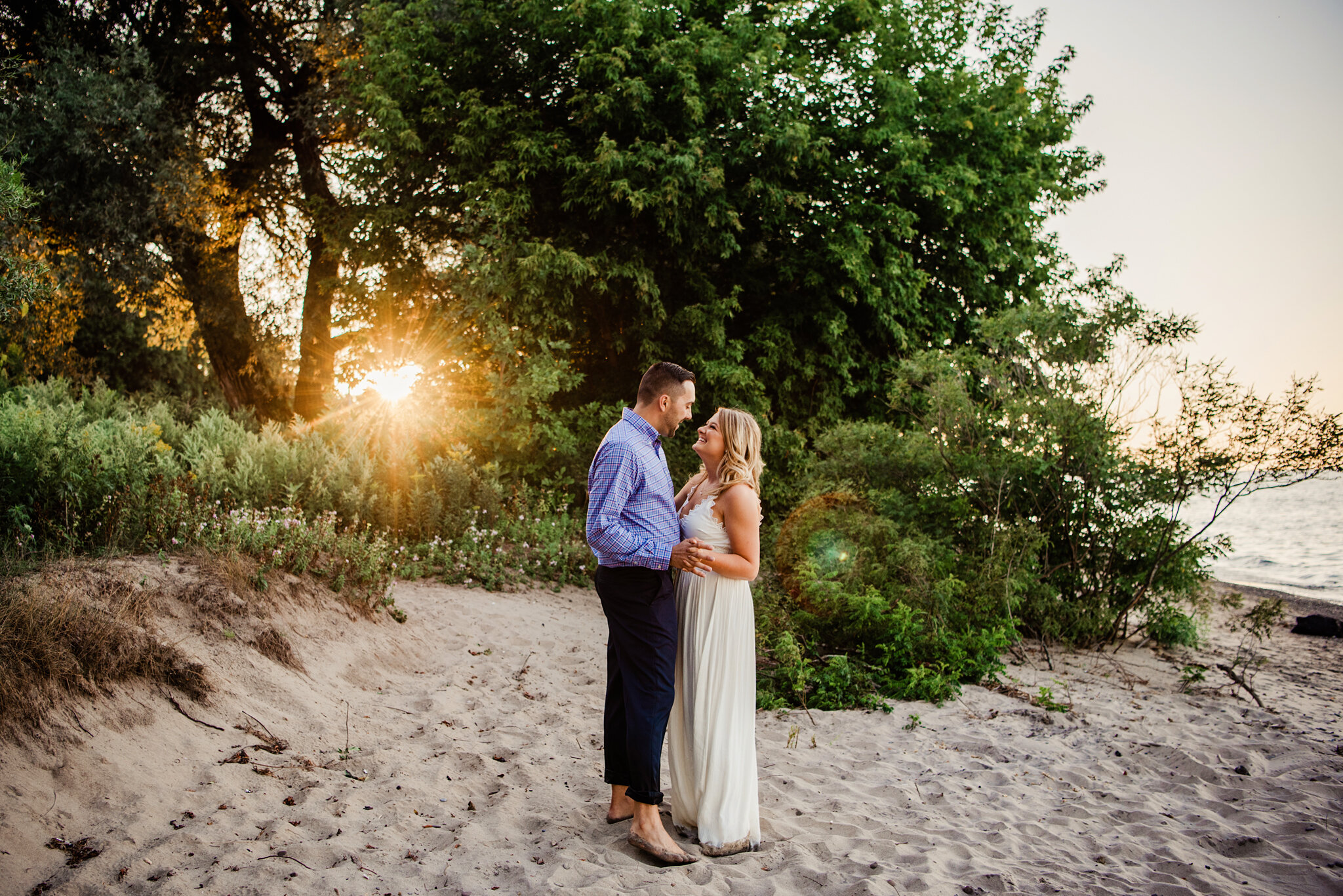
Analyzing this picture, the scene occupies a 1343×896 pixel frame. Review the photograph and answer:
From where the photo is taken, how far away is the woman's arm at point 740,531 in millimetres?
3883

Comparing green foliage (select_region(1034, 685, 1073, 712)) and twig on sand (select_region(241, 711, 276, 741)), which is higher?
green foliage (select_region(1034, 685, 1073, 712))

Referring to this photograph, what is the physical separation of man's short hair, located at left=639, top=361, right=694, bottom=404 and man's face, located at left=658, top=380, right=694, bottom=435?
2 centimetres

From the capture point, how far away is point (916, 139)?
13562mm

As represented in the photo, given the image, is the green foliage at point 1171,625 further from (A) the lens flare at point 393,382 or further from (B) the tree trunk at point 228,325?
(B) the tree trunk at point 228,325

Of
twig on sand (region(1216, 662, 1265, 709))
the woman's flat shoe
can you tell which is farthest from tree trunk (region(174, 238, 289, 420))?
twig on sand (region(1216, 662, 1265, 709))

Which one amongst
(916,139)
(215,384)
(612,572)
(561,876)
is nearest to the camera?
(561,876)

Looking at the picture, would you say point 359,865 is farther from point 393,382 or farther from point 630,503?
point 393,382

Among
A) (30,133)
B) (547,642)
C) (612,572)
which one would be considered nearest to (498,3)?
(30,133)

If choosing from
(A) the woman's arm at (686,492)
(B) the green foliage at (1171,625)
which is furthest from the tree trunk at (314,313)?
(B) the green foliage at (1171,625)

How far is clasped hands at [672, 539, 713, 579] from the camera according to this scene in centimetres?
374

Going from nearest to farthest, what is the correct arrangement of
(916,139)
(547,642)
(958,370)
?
(547,642)
(958,370)
(916,139)

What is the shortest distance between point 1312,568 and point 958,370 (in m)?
21.5

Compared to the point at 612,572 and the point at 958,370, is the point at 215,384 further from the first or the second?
the point at 612,572

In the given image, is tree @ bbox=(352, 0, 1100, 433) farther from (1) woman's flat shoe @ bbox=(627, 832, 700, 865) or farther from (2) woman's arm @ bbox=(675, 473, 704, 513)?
(1) woman's flat shoe @ bbox=(627, 832, 700, 865)
